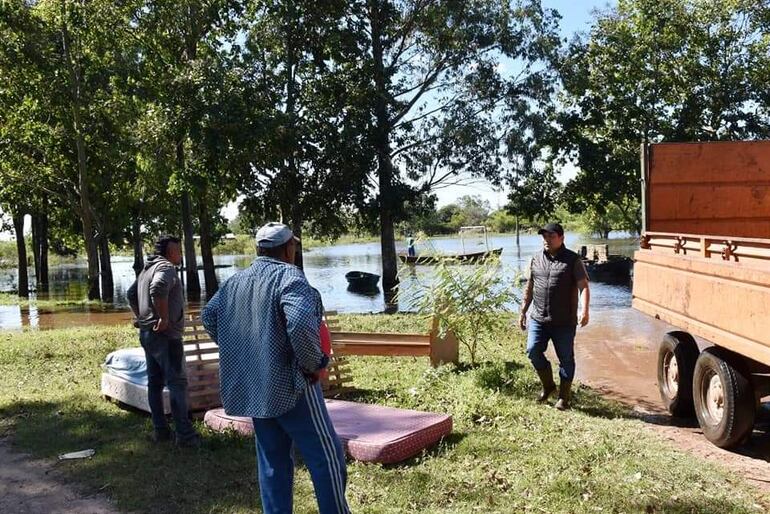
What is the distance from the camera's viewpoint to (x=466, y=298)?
27.1ft

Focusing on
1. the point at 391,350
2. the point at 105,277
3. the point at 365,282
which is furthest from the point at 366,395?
the point at 105,277

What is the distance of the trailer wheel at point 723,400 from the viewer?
545cm

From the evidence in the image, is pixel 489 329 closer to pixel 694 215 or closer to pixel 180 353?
pixel 694 215

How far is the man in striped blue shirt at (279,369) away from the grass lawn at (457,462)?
945 mm

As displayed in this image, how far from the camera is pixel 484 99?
28.1 metres

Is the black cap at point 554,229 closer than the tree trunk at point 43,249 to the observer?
Yes

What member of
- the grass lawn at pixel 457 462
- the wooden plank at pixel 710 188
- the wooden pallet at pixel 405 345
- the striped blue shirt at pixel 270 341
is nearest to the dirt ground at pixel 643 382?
the grass lawn at pixel 457 462

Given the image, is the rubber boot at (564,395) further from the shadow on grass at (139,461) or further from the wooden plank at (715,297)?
the shadow on grass at (139,461)

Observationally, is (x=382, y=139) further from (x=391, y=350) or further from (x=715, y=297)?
(x=715, y=297)

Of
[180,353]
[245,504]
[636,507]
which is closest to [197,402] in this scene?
[180,353]

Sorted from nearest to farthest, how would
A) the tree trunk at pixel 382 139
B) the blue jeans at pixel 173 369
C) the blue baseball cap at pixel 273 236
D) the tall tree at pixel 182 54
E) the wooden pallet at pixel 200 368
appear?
the blue baseball cap at pixel 273 236 → the blue jeans at pixel 173 369 → the wooden pallet at pixel 200 368 → the tall tree at pixel 182 54 → the tree trunk at pixel 382 139

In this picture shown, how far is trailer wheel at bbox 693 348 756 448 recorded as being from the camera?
545cm

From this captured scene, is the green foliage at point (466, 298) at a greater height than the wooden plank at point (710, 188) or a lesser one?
lesser

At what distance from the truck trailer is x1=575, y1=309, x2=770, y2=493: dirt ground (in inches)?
7.4
